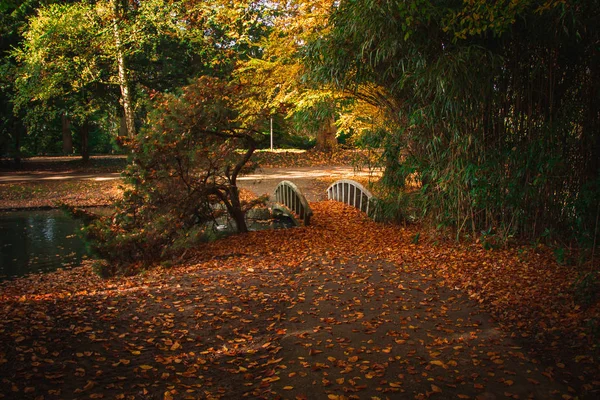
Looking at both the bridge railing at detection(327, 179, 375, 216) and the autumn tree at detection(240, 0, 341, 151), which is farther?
the bridge railing at detection(327, 179, 375, 216)

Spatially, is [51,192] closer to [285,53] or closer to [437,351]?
[285,53]

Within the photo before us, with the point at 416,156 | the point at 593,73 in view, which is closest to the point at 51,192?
the point at 416,156

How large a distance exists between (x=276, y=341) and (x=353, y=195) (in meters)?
7.91

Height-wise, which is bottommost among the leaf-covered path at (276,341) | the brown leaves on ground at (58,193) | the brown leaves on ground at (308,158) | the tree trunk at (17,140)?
the leaf-covered path at (276,341)

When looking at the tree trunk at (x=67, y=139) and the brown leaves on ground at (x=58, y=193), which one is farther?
the tree trunk at (x=67, y=139)

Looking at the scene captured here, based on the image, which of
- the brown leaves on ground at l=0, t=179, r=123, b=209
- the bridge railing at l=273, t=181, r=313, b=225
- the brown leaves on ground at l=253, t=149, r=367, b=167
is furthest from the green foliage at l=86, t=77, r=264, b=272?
the brown leaves on ground at l=253, t=149, r=367, b=167

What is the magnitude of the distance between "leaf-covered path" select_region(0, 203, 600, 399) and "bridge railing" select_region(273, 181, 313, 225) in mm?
3982

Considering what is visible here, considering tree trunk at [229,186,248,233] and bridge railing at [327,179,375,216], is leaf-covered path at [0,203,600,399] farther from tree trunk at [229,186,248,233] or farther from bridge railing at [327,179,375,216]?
bridge railing at [327,179,375,216]

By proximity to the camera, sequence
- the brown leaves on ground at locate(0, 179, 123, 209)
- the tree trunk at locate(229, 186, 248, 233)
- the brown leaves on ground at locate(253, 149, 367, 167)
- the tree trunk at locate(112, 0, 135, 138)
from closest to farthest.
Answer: the tree trunk at locate(229, 186, 248, 233)
the brown leaves on ground at locate(0, 179, 123, 209)
the tree trunk at locate(112, 0, 135, 138)
the brown leaves on ground at locate(253, 149, 367, 167)

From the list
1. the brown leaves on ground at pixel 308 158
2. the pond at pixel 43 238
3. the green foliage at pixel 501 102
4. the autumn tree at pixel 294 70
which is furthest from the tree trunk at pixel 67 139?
the green foliage at pixel 501 102

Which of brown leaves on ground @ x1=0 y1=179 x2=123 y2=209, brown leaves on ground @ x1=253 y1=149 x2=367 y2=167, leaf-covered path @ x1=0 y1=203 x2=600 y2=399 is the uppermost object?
brown leaves on ground @ x1=253 y1=149 x2=367 y2=167

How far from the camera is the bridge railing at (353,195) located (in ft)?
33.5

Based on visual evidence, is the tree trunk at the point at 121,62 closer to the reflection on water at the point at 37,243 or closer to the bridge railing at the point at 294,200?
the reflection on water at the point at 37,243

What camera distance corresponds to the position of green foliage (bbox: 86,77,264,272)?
7.45 m
